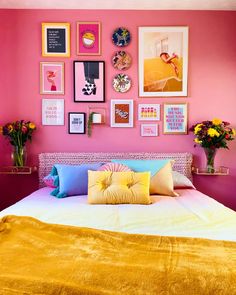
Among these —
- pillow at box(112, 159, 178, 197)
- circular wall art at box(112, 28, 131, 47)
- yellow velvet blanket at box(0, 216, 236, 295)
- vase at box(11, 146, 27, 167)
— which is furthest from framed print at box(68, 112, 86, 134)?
yellow velvet blanket at box(0, 216, 236, 295)

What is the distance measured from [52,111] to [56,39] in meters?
0.74

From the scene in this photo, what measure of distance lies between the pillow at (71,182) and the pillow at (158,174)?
0.43 m

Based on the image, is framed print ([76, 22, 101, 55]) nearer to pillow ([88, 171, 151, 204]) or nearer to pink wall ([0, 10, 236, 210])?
pink wall ([0, 10, 236, 210])

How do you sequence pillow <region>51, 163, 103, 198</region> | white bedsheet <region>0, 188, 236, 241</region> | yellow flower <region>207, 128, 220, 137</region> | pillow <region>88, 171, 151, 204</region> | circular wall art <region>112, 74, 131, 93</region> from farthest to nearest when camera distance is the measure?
circular wall art <region>112, 74, 131, 93</region> < yellow flower <region>207, 128, 220, 137</region> < pillow <region>51, 163, 103, 198</region> < pillow <region>88, 171, 151, 204</region> < white bedsheet <region>0, 188, 236, 241</region>

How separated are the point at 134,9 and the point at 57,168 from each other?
5.92ft

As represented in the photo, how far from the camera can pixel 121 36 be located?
3.23m

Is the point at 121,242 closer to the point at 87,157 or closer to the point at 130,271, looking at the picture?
the point at 130,271

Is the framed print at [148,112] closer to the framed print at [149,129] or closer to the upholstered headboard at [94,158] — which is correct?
the framed print at [149,129]

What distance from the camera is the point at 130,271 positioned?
1.08 m

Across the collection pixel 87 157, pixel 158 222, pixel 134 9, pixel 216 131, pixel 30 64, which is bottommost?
pixel 158 222

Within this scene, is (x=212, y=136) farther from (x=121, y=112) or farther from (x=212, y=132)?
(x=121, y=112)

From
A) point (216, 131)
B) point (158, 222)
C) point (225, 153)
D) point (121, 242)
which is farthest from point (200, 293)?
point (225, 153)

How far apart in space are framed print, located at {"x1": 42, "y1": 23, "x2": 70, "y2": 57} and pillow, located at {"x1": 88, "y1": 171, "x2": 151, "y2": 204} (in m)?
1.44

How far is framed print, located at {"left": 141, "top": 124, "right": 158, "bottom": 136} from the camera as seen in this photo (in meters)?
3.28
